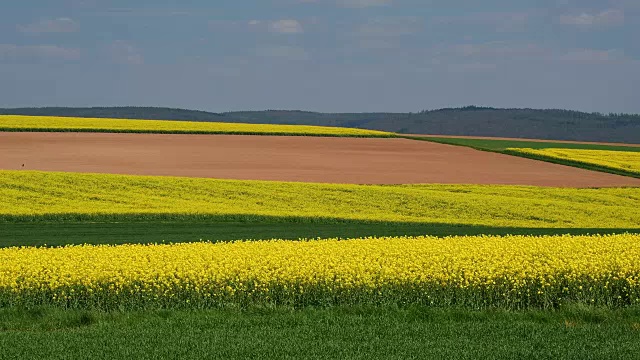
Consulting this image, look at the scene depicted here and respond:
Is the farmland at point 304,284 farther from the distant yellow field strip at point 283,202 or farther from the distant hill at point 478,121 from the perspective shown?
the distant hill at point 478,121

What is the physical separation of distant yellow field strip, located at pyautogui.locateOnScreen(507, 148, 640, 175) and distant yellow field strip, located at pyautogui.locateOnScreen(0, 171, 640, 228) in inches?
552

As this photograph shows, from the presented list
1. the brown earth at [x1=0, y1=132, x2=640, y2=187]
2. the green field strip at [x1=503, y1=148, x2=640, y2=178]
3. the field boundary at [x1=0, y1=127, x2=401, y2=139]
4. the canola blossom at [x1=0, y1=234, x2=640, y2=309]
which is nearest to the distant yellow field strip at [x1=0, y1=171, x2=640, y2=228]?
the brown earth at [x1=0, y1=132, x2=640, y2=187]

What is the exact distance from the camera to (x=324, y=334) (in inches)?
472

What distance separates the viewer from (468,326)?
12680 millimetres

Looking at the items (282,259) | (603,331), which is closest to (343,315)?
(282,259)

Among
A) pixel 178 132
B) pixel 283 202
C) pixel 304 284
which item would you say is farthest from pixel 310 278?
pixel 178 132

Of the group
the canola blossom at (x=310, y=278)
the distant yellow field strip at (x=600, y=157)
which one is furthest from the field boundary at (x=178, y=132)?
the canola blossom at (x=310, y=278)

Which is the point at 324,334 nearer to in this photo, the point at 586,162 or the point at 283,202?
the point at 283,202

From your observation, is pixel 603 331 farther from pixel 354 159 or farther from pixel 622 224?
pixel 354 159

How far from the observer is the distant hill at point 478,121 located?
125 meters

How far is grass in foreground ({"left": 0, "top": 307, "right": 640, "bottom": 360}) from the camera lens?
433 inches

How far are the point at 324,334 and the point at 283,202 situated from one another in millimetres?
20421

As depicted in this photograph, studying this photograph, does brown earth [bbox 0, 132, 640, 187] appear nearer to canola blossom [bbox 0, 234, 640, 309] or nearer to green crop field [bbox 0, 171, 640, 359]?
green crop field [bbox 0, 171, 640, 359]

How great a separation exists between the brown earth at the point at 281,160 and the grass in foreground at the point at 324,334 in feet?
85.4
